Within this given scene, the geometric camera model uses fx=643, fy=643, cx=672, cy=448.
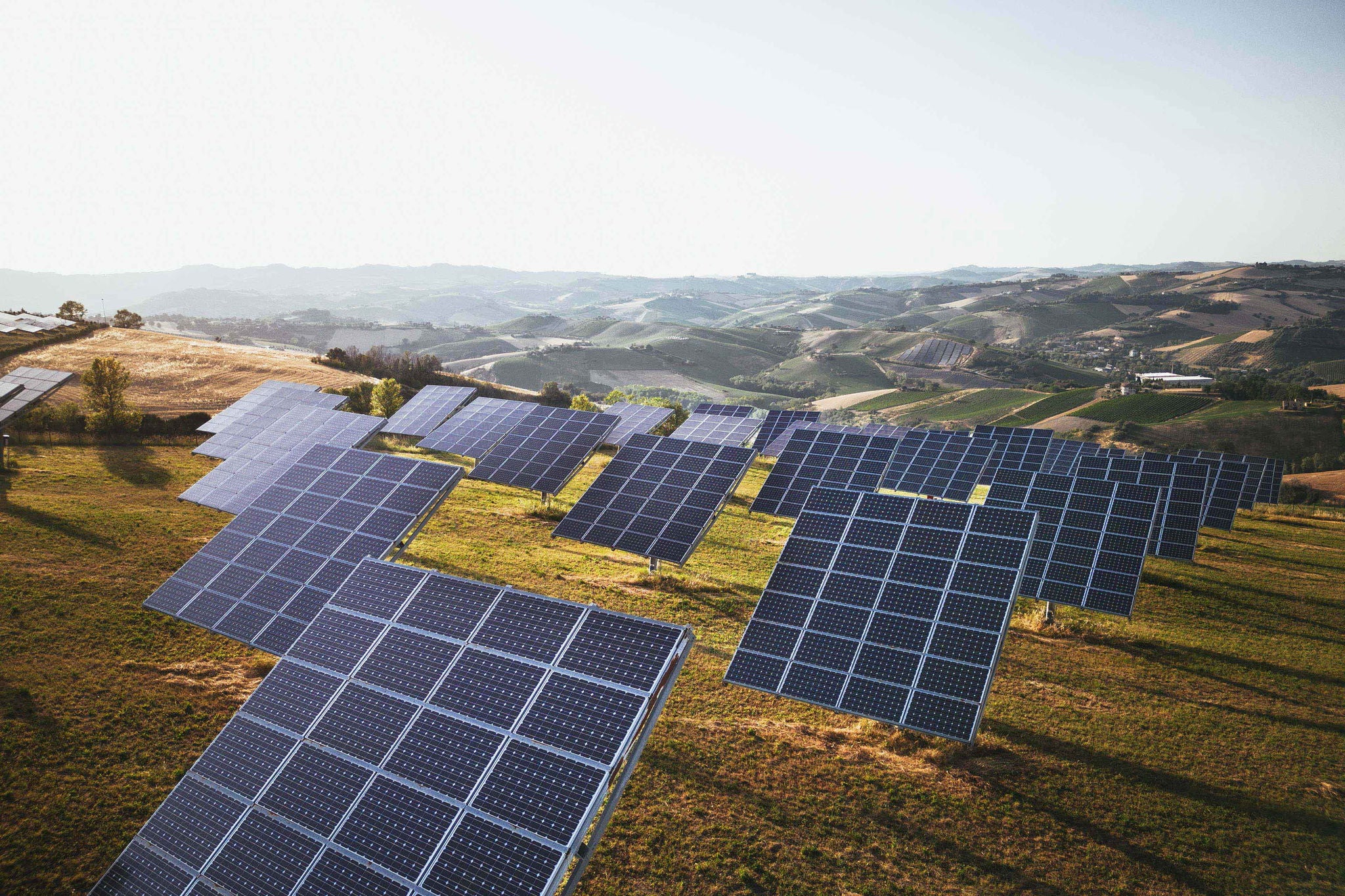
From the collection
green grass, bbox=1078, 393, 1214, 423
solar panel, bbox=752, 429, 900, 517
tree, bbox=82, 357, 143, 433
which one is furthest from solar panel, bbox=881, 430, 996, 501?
green grass, bbox=1078, 393, 1214, 423

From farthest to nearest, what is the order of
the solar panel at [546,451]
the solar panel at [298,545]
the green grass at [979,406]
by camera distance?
the green grass at [979,406] → the solar panel at [546,451] → the solar panel at [298,545]

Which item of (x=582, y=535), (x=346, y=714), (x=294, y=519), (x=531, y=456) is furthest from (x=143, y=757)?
(x=531, y=456)

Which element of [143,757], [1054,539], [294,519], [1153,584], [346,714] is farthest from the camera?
[1153,584]

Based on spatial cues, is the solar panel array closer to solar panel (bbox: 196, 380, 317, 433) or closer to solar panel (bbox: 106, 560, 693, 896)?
solar panel (bbox: 196, 380, 317, 433)

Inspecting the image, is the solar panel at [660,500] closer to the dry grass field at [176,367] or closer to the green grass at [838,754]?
the green grass at [838,754]

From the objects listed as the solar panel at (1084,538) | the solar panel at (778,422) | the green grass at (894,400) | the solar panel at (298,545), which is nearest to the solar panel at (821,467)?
the solar panel at (1084,538)

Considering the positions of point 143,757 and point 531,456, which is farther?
point 531,456

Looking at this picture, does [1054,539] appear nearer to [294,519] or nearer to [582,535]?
[582,535]
